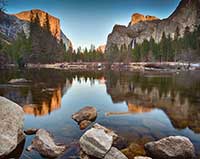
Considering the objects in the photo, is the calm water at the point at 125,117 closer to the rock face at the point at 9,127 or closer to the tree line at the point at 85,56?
the rock face at the point at 9,127

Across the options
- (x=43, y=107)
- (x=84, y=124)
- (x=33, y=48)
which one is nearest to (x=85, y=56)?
(x=33, y=48)

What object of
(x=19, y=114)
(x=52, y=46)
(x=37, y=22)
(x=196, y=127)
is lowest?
(x=196, y=127)

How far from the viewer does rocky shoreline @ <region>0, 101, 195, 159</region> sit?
22.2 feet

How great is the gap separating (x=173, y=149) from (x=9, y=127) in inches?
238

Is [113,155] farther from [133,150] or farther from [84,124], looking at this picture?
[84,124]

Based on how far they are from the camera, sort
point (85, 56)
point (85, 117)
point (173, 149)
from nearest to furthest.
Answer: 1. point (173, 149)
2. point (85, 117)
3. point (85, 56)

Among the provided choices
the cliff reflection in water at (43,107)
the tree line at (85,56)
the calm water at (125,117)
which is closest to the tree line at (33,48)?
the tree line at (85,56)

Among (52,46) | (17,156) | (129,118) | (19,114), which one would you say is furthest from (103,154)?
(52,46)

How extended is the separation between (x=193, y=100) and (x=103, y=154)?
1340 centimetres

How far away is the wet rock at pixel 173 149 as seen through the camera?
7176 mm

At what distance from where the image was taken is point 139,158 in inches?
253

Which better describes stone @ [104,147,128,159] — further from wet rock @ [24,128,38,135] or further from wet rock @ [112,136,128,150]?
wet rock @ [24,128,38,135]

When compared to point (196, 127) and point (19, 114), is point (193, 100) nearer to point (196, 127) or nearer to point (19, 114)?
point (196, 127)

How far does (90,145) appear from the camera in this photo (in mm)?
Result: 6809
